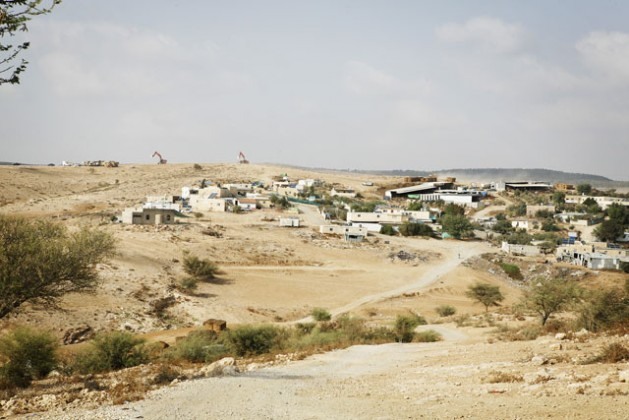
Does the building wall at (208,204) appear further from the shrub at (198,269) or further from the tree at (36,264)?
the tree at (36,264)

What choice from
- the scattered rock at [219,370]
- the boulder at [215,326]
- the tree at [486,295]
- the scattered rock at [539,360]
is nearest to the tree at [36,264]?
the scattered rock at [219,370]

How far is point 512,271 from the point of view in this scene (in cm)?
4841

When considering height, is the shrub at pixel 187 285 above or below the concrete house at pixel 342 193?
below

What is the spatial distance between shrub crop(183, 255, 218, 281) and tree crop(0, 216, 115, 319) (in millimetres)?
20993

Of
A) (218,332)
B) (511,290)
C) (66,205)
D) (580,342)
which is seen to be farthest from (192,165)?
(580,342)

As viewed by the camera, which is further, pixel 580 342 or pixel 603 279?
pixel 603 279

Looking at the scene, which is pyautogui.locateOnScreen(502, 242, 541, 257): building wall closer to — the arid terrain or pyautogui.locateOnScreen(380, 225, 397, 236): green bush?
the arid terrain

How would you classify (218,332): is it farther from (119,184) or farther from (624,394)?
(119,184)

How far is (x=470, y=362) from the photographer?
13164mm

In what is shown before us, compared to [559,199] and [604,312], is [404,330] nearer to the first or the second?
[604,312]

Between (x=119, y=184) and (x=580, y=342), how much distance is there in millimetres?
88358

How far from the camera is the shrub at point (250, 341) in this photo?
18.0 metres

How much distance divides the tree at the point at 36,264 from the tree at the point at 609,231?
60054mm

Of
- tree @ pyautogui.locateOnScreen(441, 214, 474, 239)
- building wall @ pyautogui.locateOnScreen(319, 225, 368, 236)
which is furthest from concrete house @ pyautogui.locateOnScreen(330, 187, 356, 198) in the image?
building wall @ pyautogui.locateOnScreen(319, 225, 368, 236)
